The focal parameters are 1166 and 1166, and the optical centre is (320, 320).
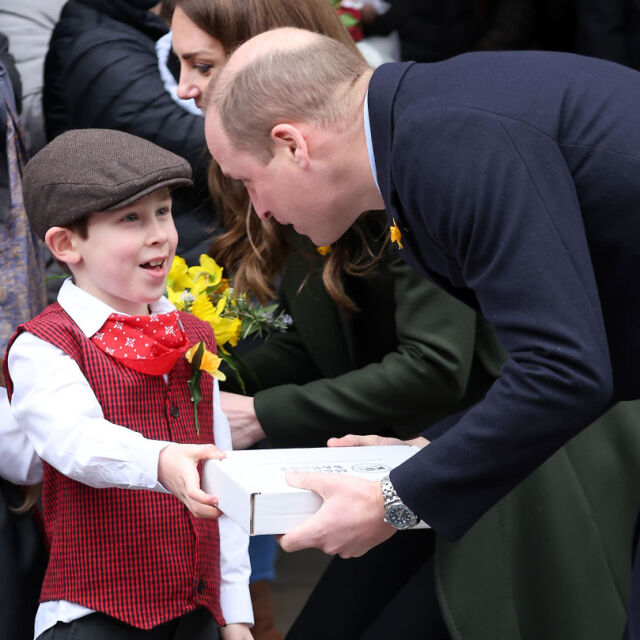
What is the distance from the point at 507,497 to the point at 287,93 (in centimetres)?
98

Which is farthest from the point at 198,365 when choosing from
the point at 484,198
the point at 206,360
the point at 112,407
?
the point at 484,198

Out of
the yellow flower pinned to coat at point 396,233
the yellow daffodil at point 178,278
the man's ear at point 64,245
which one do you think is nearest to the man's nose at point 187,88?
the yellow daffodil at point 178,278

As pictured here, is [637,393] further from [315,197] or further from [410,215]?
[315,197]

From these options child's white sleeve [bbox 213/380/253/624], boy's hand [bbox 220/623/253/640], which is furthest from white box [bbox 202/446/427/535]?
boy's hand [bbox 220/623/253/640]

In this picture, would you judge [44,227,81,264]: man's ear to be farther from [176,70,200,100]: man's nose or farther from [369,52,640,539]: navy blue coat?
[176,70,200,100]: man's nose

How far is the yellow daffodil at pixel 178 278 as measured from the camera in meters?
2.18

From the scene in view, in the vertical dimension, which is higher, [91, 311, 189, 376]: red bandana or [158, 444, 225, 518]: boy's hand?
[91, 311, 189, 376]: red bandana

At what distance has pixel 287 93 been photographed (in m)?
1.69

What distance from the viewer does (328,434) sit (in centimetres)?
235

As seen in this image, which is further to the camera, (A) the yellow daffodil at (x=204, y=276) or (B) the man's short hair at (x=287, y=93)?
(A) the yellow daffodil at (x=204, y=276)

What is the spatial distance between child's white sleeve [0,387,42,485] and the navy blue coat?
2.14 feet

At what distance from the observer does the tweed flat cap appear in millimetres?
1844

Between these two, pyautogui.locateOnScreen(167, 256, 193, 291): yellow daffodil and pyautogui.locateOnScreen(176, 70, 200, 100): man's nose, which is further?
pyautogui.locateOnScreen(176, 70, 200, 100): man's nose

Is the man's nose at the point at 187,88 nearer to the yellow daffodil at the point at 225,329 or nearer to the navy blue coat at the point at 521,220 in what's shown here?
the yellow daffodil at the point at 225,329
